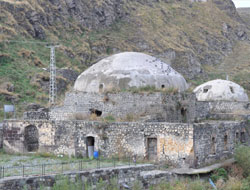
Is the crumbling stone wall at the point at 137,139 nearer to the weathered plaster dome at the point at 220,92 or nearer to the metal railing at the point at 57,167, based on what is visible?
the metal railing at the point at 57,167

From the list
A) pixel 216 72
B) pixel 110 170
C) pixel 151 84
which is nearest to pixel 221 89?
pixel 151 84

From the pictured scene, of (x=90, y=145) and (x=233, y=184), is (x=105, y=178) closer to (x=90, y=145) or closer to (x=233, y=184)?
(x=90, y=145)

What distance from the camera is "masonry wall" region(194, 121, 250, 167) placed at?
1562 cm

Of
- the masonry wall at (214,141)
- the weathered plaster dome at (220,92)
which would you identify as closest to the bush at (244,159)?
the masonry wall at (214,141)

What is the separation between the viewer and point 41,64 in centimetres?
4219

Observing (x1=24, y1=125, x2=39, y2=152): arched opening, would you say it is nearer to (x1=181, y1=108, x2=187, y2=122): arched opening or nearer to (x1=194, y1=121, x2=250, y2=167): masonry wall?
(x1=181, y1=108, x2=187, y2=122): arched opening

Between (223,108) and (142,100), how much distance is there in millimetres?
10932

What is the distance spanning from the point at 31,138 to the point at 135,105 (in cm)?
487

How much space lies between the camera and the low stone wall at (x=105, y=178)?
11.6m

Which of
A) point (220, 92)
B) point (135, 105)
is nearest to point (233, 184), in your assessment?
point (135, 105)

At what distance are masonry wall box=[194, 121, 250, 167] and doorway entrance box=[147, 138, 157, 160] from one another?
4.93 ft

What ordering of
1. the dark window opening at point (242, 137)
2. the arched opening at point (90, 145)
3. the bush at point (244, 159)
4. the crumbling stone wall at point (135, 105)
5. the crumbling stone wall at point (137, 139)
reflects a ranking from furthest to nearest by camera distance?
the dark window opening at point (242, 137) → the crumbling stone wall at point (135, 105) → the arched opening at point (90, 145) → the bush at point (244, 159) → the crumbling stone wall at point (137, 139)

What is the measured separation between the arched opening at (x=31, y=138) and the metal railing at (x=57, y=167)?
150 inches

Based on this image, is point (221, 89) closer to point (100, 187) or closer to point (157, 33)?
point (100, 187)
